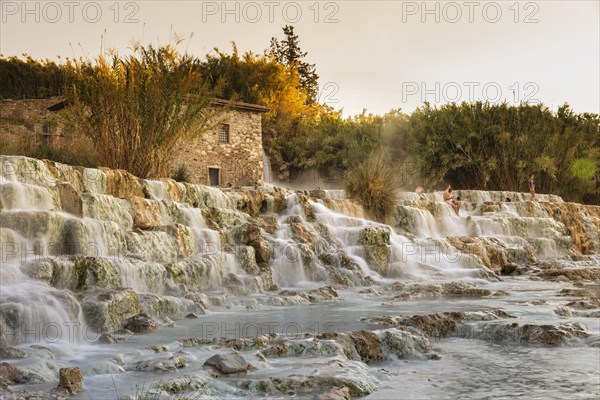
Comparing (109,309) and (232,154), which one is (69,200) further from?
(232,154)

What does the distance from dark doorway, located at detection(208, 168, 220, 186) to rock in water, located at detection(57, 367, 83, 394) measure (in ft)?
62.5

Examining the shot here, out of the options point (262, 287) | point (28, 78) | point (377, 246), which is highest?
point (28, 78)

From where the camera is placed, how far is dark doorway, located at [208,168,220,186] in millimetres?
23052

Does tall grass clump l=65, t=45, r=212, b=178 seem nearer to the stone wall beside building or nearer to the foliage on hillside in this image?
the stone wall beside building

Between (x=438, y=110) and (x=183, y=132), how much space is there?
15.0 meters

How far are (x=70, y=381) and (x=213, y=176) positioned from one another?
1933cm

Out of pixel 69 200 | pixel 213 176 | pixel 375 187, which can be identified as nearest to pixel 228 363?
pixel 69 200

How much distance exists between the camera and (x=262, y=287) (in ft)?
31.7

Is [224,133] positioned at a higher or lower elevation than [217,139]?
higher

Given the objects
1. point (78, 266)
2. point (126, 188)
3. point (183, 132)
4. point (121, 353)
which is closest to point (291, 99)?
point (183, 132)

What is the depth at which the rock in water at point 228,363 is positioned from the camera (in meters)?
4.42

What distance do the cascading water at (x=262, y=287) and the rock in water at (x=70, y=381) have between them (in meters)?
0.10

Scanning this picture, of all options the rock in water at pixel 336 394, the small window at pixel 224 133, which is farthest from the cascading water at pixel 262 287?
the small window at pixel 224 133

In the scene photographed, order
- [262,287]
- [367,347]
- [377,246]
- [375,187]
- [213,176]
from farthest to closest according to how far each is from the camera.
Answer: [213,176] → [375,187] → [377,246] → [262,287] → [367,347]
